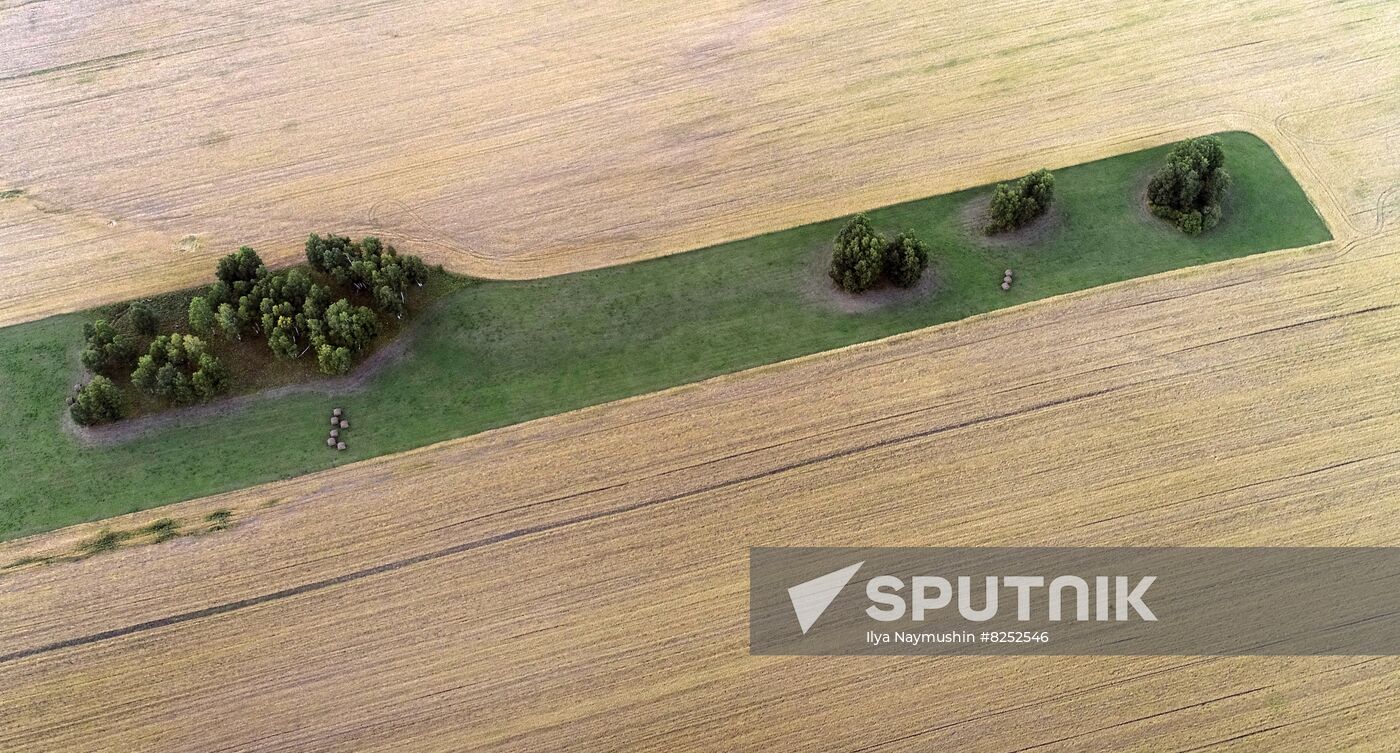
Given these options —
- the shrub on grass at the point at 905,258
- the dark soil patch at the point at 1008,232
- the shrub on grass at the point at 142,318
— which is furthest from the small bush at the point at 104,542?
the dark soil patch at the point at 1008,232

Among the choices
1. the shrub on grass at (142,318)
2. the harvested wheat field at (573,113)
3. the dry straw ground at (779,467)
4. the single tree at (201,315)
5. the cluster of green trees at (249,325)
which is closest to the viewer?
the dry straw ground at (779,467)

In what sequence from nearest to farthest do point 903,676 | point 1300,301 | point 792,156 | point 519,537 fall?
point 903,676 → point 519,537 → point 1300,301 → point 792,156

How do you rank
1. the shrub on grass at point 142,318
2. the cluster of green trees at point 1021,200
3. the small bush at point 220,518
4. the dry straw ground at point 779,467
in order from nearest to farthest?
the dry straw ground at point 779,467 < the small bush at point 220,518 < the shrub on grass at point 142,318 < the cluster of green trees at point 1021,200

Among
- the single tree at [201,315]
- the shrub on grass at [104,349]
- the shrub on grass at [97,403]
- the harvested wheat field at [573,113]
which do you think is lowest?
the shrub on grass at [97,403]

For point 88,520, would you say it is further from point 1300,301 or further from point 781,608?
point 1300,301

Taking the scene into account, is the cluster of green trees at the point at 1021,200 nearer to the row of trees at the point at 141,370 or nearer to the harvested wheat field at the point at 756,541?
the harvested wheat field at the point at 756,541

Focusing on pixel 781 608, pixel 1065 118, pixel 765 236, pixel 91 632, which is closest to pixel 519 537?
pixel 781 608

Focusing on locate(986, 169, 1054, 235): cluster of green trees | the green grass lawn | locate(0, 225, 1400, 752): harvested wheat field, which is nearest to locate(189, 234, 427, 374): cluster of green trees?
the green grass lawn

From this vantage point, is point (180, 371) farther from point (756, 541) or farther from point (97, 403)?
point (756, 541)
